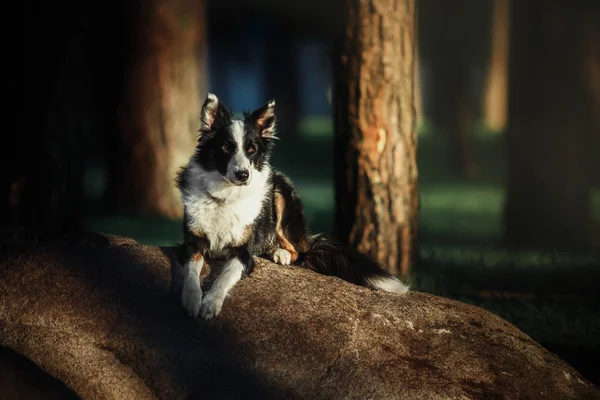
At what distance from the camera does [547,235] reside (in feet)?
36.7

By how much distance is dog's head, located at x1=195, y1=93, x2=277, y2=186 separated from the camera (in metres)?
5.60

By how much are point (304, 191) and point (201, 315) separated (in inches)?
499

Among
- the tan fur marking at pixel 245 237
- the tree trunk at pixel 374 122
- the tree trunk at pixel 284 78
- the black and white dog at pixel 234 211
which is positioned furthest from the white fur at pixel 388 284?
the tree trunk at pixel 284 78

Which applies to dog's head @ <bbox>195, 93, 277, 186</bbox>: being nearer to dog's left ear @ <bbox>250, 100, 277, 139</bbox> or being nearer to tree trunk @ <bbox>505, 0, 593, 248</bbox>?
dog's left ear @ <bbox>250, 100, 277, 139</bbox>

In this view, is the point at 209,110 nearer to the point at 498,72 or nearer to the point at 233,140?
the point at 233,140

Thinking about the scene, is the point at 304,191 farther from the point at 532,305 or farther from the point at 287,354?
the point at 287,354

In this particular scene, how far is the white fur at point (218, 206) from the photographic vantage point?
5867 mm

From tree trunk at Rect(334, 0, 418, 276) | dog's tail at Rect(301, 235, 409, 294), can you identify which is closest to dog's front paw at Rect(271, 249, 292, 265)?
dog's tail at Rect(301, 235, 409, 294)

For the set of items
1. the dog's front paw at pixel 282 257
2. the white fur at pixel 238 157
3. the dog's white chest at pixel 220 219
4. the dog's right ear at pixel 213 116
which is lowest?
the dog's front paw at pixel 282 257

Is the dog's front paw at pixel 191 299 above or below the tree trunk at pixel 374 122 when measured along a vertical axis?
below

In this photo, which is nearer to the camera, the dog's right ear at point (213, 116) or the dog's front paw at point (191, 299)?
the dog's front paw at point (191, 299)

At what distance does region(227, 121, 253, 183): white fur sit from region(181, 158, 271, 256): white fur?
247 mm

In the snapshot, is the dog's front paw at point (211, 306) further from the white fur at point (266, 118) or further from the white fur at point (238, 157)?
the white fur at point (266, 118)

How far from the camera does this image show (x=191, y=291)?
530 centimetres
